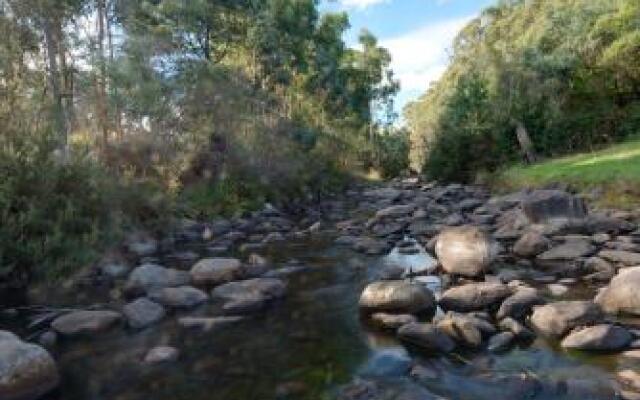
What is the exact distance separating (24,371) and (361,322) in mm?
5241

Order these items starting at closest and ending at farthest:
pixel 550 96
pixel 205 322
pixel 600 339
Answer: pixel 600 339 → pixel 205 322 → pixel 550 96

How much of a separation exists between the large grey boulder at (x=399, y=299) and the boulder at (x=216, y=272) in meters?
4.22

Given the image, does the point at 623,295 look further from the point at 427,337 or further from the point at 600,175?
the point at 600,175

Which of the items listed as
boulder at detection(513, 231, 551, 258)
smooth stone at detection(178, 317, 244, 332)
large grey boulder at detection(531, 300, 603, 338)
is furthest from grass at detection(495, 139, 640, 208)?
smooth stone at detection(178, 317, 244, 332)

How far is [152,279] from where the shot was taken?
14789 mm

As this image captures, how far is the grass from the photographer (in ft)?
66.4

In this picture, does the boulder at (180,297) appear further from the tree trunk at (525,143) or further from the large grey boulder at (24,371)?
the tree trunk at (525,143)

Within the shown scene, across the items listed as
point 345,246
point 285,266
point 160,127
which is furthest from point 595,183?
point 160,127

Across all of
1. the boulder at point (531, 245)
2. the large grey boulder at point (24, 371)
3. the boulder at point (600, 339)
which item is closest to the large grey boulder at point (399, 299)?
the boulder at point (600, 339)

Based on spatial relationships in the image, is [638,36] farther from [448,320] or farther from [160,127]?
[448,320]

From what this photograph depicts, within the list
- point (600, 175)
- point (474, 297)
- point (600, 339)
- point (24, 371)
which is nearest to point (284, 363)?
point (24, 371)

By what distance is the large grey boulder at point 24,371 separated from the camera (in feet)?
28.8

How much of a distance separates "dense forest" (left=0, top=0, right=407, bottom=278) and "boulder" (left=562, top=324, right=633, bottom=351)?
9.17m

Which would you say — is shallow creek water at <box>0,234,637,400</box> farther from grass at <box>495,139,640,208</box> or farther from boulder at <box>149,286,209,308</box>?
grass at <box>495,139,640,208</box>
